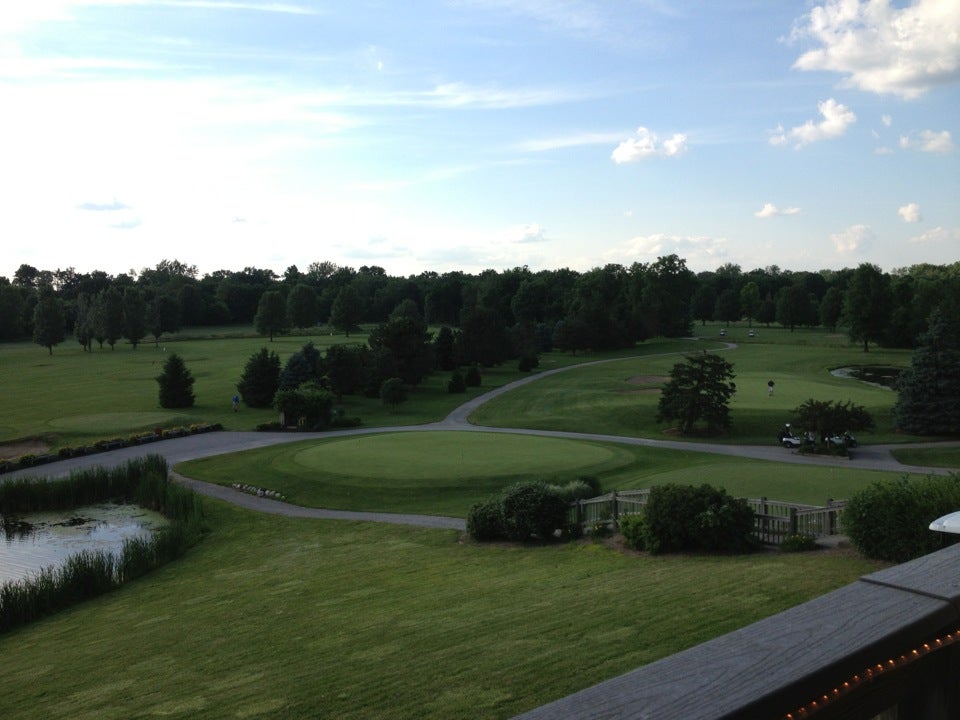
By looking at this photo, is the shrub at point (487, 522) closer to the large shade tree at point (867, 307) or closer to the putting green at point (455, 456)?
the putting green at point (455, 456)

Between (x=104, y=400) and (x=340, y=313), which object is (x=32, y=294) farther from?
(x=104, y=400)

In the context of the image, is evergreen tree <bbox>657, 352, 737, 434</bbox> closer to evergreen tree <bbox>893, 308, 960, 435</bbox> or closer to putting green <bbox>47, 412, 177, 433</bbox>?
evergreen tree <bbox>893, 308, 960, 435</bbox>

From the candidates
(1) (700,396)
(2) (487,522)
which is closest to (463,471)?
(2) (487,522)

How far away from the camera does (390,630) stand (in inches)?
598

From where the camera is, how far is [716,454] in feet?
141

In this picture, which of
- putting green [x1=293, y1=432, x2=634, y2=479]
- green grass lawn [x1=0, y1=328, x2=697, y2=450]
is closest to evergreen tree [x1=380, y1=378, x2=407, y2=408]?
green grass lawn [x1=0, y1=328, x2=697, y2=450]

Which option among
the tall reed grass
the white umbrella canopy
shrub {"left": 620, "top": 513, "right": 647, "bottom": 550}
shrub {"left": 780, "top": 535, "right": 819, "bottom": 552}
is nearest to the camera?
the white umbrella canopy

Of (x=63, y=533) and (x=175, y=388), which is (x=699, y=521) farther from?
(x=175, y=388)

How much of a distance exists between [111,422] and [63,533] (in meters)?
27.1

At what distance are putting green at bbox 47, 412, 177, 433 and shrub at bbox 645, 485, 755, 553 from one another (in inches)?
1707

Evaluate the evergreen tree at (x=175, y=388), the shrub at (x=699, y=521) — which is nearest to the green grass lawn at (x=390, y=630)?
the shrub at (x=699, y=521)

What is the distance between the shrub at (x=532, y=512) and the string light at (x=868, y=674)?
22385mm

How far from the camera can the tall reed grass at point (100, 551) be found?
71.9 ft

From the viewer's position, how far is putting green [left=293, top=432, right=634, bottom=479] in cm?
3581
